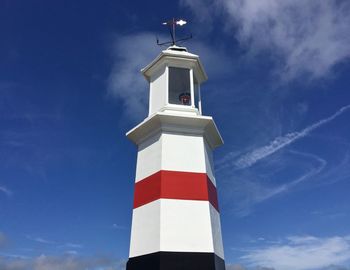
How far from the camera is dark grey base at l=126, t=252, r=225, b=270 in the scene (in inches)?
162

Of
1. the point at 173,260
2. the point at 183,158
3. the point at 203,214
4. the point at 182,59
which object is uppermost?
the point at 182,59

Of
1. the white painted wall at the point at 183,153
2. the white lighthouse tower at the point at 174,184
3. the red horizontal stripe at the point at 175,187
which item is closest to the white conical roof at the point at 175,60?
the white lighthouse tower at the point at 174,184

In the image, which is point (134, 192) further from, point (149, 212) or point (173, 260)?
point (173, 260)

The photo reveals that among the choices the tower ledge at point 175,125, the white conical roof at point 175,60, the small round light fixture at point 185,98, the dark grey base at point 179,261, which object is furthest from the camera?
the small round light fixture at point 185,98

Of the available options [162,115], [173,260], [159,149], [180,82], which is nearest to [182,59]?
[180,82]

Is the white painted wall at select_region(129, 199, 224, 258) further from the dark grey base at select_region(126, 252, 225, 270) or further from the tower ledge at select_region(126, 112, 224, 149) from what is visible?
the tower ledge at select_region(126, 112, 224, 149)

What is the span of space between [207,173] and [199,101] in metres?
1.67

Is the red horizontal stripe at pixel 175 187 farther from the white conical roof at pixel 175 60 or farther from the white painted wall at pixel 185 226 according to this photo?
the white conical roof at pixel 175 60

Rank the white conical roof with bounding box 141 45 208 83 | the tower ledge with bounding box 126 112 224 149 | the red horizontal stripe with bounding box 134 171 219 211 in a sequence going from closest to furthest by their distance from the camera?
the red horizontal stripe with bounding box 134 171 219 211 → the tower ledge with bounding box 126 112 224 149 → the white conical roof with bounding box 141 45 208 83

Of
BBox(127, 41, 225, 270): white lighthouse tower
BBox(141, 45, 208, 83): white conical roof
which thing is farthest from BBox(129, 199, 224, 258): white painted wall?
BBox(141, 45, 208, 83): white conical roof

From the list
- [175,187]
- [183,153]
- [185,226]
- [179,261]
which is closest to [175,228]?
[185,226]

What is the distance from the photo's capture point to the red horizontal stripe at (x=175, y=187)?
465 centimetres

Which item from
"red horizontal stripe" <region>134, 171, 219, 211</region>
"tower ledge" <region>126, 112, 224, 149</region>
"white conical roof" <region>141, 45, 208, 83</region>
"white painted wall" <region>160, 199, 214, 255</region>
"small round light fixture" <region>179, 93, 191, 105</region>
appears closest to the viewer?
"white painted wall" <region>160, 199, 214, 255</region>

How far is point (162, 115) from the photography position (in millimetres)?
4988
